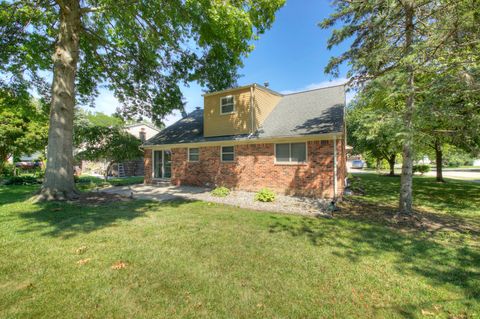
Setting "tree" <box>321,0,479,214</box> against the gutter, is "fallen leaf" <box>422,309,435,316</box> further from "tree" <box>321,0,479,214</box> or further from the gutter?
the gutter

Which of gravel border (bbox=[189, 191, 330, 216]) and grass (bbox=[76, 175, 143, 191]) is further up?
grass (bbox=[76, 175, 143, 191])

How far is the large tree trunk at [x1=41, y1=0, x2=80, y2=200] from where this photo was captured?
8.75 m

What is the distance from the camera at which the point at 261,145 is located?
37.1ft

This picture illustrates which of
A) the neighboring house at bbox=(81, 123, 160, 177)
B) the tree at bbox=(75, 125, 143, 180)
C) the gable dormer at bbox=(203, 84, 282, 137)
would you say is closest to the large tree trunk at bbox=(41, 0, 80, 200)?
the tree at bbox=(75, 125, 143, 180)

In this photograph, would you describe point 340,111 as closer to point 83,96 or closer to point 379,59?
point 379,59

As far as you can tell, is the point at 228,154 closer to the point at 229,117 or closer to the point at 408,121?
the point at 229,117

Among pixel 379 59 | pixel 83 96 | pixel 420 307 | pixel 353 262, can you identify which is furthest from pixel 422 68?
pixel 83 96

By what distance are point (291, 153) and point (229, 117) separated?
14.2 ft

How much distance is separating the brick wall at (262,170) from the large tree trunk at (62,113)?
5955mm

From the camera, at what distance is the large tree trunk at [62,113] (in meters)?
8.75

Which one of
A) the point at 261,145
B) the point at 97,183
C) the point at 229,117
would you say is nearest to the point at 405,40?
the point at 261,145

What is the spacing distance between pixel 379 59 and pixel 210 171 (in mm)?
9284

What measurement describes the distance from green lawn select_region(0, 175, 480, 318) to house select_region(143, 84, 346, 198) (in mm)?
4113

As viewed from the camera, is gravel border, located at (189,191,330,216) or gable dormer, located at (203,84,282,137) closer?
gravel border, located at (189,191,330,216)
